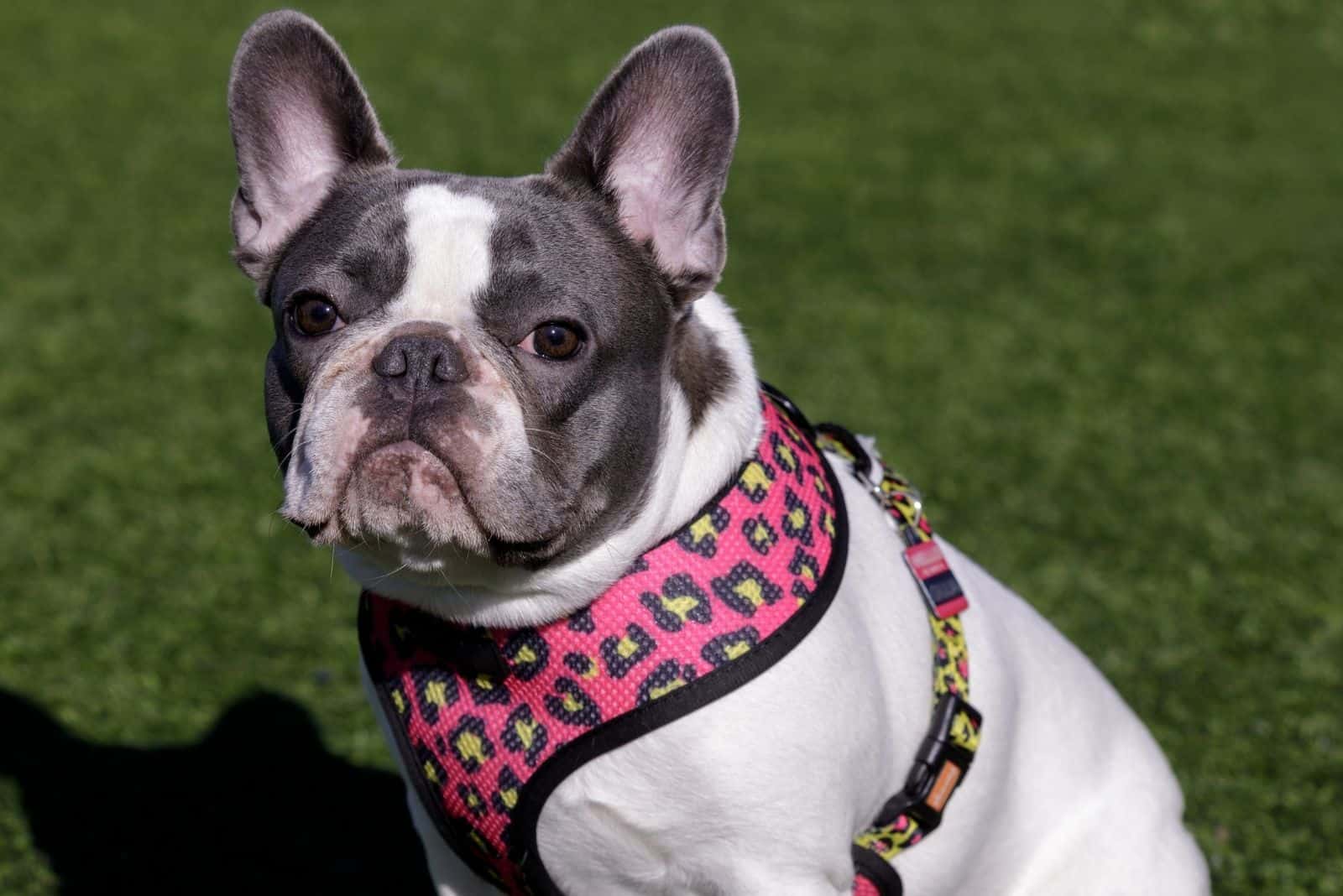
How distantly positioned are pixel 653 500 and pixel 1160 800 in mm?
1413

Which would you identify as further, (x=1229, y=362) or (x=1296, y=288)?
(x=1296, y=288)

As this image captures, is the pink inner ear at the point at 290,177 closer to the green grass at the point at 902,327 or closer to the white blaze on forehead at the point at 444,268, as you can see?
the white blaze on forehead at the point at 444,268

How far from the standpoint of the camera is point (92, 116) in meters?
12.1

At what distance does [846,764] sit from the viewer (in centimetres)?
298

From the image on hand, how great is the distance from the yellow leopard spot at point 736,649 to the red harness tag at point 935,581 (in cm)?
59

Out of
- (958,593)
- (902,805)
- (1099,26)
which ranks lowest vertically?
(1099,26)

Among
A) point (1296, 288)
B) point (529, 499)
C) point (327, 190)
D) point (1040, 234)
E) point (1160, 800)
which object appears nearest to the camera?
point (529, 499)

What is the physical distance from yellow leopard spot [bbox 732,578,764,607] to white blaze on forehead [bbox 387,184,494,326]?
68cm

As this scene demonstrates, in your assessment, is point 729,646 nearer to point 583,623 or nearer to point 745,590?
point 745,590

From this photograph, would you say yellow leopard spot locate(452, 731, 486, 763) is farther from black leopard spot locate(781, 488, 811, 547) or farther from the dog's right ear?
the dog's right ear

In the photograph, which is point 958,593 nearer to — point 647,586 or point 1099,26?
point 647,586

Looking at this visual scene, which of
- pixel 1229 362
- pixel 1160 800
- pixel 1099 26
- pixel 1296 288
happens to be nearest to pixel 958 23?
pixel 1099 26

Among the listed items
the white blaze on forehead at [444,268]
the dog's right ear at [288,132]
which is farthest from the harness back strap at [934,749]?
the dog's right ear at [288,132]

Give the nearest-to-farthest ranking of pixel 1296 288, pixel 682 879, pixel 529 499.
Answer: pixel 529 499 < pixel 682 879 < pixel 1296 288
